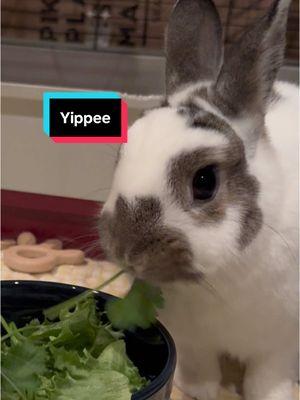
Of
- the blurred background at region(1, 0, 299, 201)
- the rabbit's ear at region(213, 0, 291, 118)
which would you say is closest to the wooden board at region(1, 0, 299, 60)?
the blurred background at region(1, 0, 299, 201)

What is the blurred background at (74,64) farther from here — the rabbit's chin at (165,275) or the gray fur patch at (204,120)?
the rabbit's chin at (165,275)

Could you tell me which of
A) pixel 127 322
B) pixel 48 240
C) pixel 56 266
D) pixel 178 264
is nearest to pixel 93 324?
pixel 127 322

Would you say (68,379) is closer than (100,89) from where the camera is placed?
Yes

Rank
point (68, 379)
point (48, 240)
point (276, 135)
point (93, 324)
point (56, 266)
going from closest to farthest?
point (68, 379) → point (93, 324) → point (276, 135) → point (56, 266) → point (48, 240)

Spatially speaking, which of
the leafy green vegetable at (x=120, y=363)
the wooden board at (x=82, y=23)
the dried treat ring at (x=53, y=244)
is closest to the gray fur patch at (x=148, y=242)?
the leafy green vegetable at (x=120, y=363)

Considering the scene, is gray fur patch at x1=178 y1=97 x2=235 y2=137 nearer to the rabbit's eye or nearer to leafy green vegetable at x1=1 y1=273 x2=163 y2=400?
the rabbit's eye

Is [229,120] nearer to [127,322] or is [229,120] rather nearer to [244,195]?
[244,195]

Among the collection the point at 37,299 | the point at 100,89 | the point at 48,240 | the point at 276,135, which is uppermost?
the point at 276,135

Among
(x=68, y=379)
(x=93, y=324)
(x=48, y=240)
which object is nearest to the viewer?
(x=68, y=379)
